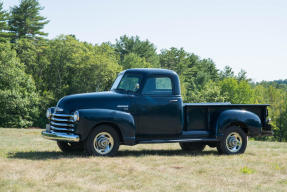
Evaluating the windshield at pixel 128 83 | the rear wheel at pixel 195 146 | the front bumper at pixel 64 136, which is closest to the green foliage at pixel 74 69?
the rear wheel at pixel 195 146

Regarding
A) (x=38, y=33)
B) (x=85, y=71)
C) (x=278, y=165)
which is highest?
(x=38, y=33)

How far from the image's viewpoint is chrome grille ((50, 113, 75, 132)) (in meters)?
10.4

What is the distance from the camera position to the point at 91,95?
35.5 feet

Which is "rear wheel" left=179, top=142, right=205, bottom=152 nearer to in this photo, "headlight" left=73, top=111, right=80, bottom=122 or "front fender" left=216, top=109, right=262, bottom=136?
"front fender" left=216, top=109, right=262, bottom=136

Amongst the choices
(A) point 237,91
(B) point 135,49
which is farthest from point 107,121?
(A) point 237,91

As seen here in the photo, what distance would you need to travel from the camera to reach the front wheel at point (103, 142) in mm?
10398

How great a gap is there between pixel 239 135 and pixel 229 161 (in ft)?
6.58

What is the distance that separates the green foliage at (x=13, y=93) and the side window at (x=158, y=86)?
4461 cm

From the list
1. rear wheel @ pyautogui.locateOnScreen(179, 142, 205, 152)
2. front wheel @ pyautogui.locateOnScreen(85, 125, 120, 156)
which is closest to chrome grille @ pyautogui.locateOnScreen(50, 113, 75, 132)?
front wheel @ pyautogui.locateOnScreen(85, 125, 120, 156)

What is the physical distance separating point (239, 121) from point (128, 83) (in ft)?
11.5

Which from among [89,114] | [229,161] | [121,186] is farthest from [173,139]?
Answer: [121,186]

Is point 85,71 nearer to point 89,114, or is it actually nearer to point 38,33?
point 38,33

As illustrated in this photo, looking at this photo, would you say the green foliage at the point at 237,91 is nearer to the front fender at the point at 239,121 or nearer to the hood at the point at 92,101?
the front fender at the point at 239,121

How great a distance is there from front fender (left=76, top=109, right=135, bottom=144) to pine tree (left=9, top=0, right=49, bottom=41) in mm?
56181
